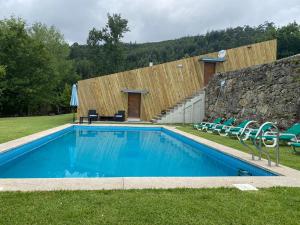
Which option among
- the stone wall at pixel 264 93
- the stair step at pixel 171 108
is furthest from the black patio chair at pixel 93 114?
the stone wall at pixel 264 93

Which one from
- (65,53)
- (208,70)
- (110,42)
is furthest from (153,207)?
(65,53)

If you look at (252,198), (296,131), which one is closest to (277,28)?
(296,131)

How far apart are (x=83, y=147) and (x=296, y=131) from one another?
20.9ft

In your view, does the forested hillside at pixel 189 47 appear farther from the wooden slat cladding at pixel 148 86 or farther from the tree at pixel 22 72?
the wooden slat cladding at pixel 148 86

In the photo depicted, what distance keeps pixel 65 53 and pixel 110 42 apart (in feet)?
19.9

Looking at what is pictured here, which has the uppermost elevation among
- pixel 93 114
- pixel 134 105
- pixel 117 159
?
pixel 134 105

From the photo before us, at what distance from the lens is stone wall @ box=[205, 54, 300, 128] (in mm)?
9727

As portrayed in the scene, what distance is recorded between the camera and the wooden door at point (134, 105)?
60.5 feet

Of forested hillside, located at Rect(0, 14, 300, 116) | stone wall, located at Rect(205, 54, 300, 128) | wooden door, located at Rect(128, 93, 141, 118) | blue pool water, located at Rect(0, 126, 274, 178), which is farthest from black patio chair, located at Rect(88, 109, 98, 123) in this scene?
forested hillside, located at Rect(0, 14, 300, 116)

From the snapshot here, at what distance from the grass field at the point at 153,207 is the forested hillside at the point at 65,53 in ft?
65.0

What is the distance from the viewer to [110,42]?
3506 centimetres

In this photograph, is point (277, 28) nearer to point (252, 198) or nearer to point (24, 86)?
point (24, 86)

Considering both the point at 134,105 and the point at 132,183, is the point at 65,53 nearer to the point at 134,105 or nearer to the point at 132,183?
the point at 134,105

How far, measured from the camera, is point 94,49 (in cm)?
3584
